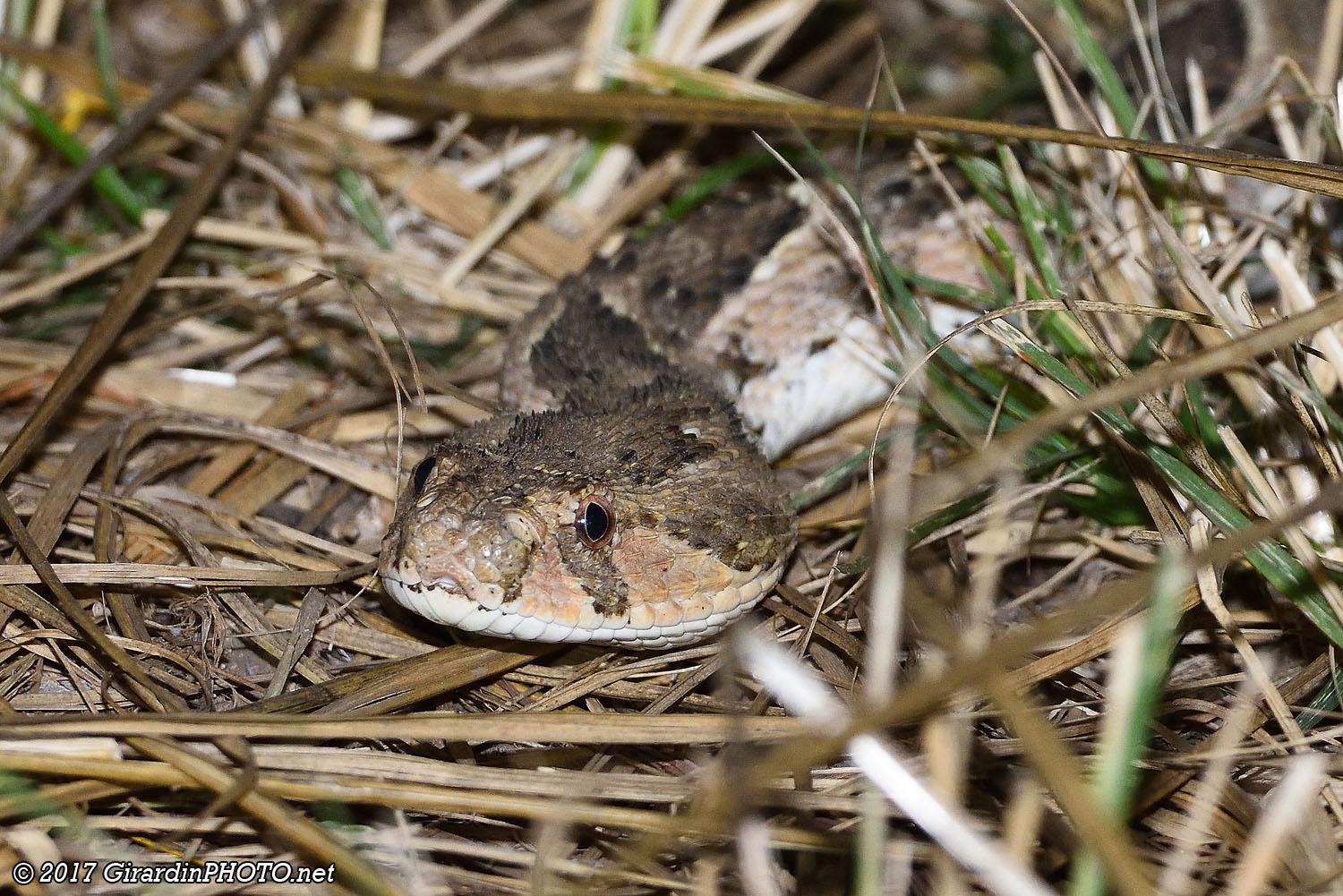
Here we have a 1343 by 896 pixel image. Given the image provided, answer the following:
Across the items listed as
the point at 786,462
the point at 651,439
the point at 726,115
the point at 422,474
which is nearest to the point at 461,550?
the point at 422,474

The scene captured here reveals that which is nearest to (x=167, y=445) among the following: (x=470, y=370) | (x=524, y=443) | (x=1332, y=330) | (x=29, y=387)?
(x=29, y=387)

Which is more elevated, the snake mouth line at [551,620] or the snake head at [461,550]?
the snake head at [461,550]

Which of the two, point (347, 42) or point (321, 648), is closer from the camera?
point (321, 648)

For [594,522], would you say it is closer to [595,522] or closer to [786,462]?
[595,522]

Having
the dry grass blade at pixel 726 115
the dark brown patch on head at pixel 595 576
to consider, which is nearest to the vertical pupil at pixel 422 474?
the dark brown patch on head at pixel 595 576

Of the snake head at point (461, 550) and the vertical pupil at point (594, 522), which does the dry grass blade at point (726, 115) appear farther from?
the snake head at point (461, 550)

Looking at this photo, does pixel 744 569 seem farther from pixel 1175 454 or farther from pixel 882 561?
pixel 1175 454
